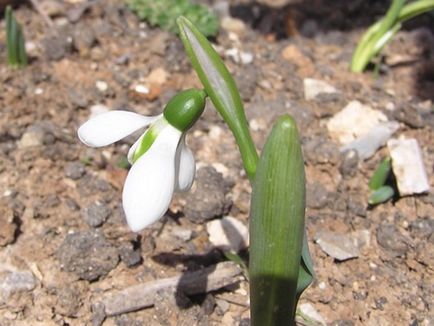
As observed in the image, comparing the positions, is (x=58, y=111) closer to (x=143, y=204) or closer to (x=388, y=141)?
(x=388, y=141)

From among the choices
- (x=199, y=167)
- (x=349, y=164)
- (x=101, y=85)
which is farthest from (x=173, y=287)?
(x=101, y=85)

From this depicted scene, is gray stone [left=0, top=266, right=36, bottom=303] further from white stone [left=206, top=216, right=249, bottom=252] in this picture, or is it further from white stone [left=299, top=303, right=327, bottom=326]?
white stone [left=299, top=303, right=327, bottom=326]

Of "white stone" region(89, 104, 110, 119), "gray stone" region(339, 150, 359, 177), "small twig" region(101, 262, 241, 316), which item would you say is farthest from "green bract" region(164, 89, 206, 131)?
"white stone" region(89, 104, 110, 119)

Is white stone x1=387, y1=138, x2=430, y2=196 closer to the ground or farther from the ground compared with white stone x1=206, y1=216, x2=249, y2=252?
farther from the ground

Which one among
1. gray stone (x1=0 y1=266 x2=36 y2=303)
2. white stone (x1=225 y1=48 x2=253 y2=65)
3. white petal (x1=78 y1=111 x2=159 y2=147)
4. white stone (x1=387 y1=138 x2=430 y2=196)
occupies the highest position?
white petal (x1=78 y1=111 x2=159 y2=147)

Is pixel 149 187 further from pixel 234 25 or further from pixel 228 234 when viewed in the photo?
pixel 234 25

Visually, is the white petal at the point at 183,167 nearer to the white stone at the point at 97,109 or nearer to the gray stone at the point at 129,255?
the gray stone at the point at 129,255

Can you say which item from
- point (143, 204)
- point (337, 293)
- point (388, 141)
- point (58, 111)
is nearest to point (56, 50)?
point (58, 111)
